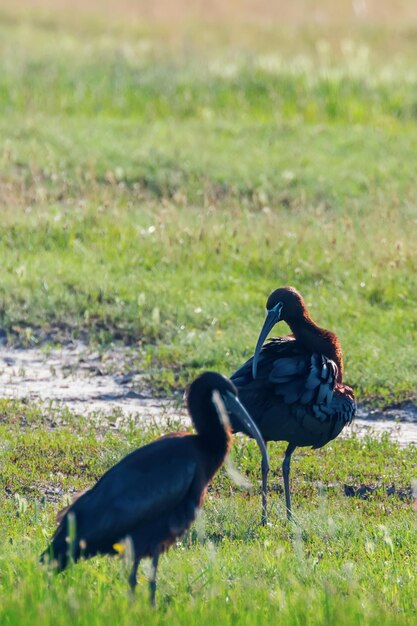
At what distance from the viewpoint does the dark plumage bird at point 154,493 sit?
5.39 meters

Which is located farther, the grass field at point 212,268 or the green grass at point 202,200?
the green grass at point 202,200

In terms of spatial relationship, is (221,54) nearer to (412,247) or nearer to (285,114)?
(285,114)

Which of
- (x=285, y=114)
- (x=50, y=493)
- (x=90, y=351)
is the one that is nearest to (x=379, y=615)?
(x=50, y=493)

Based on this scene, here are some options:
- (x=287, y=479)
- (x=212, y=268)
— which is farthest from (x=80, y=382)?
(x=287, y=479)

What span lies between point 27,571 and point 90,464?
2605 mm

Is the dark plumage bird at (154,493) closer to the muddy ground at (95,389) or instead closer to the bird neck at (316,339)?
the bird neck at (316,339)

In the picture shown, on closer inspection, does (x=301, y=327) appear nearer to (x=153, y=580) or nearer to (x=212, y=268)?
(x=153, y=580)

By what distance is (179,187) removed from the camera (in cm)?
1499

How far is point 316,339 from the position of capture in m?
7.55

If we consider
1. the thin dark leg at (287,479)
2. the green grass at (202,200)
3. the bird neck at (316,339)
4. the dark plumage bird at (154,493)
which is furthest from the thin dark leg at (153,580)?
the green grass at (202,200)

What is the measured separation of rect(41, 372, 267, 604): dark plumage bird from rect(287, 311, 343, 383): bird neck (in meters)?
1.75

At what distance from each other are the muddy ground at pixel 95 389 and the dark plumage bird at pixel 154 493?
10.2 feet

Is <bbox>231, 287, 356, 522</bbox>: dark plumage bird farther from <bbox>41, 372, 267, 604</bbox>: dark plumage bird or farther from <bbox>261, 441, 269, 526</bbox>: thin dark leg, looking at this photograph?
<bbox>41, 372, 267, 604</bbox>: dark plumage bird

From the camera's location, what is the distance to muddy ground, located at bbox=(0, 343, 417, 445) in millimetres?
9188
